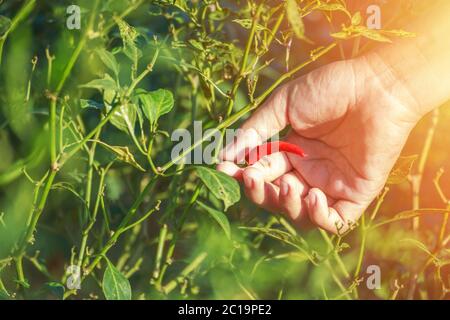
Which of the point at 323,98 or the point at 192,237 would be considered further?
the point at 192,237

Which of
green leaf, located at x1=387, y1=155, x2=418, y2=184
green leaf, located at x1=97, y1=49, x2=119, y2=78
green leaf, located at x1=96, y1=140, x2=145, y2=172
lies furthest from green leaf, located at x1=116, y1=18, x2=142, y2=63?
green leaf, located at x1=387, y1=155, x2=418, y2=184

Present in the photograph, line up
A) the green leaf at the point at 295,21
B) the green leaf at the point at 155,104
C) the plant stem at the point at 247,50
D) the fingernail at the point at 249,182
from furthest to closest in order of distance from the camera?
the fingernail at the point at 249,182, the green leaf at the point at 155,104, the plant stem at the point at 247,50, the green leaf at the point at 295,21

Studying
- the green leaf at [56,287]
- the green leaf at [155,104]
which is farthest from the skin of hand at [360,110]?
the green leaf at [56,287]

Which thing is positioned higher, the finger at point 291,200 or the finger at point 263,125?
the finger at point 263,125

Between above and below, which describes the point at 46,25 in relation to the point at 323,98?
above

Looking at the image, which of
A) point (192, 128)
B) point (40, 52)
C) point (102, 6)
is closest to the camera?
point (102, 6)

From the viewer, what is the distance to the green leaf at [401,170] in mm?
1084

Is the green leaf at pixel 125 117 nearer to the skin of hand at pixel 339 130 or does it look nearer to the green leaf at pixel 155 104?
the green leaf at pixel 155 104

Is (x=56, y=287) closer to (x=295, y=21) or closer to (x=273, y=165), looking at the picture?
(x=273, y=165)

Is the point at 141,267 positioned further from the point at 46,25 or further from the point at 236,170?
the point at 46,25

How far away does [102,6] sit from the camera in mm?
1041
